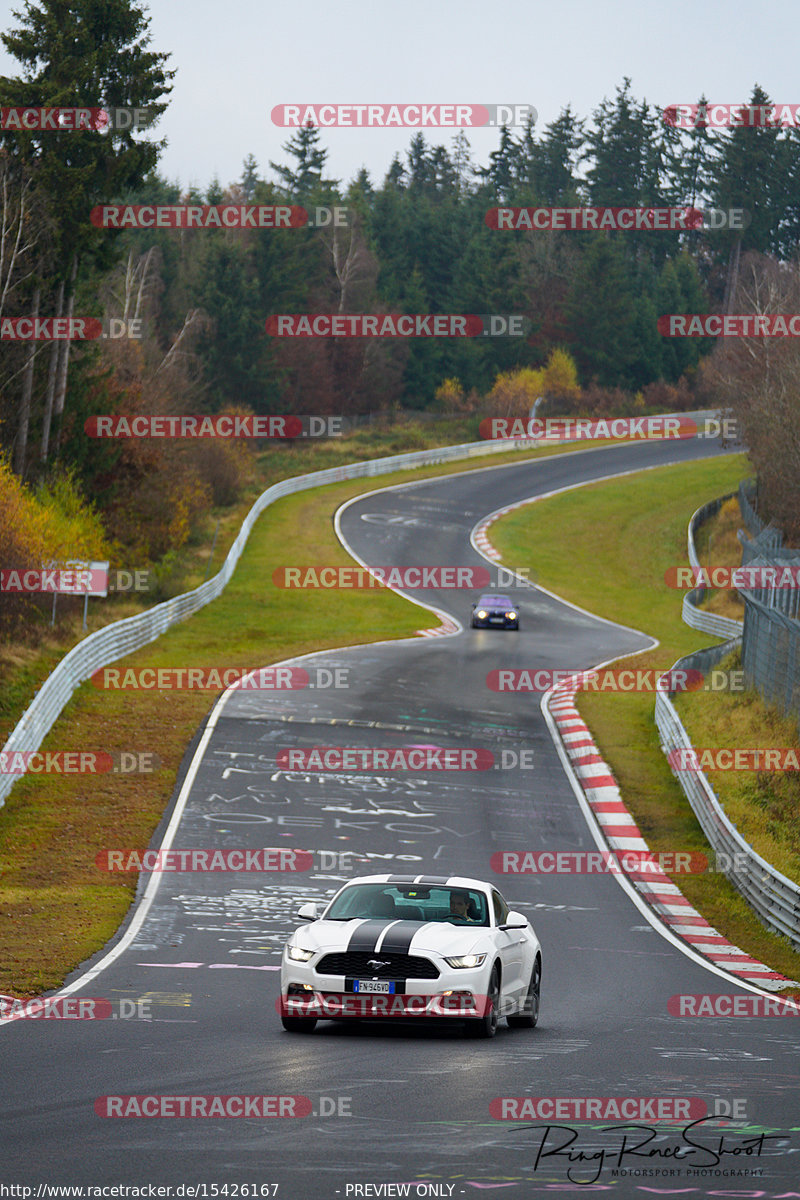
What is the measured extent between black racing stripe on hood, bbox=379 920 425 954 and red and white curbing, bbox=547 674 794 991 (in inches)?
250

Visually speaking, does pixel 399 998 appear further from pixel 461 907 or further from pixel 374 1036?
pixel 461 907

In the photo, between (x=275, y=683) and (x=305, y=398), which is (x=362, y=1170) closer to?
(x=275, y=683)

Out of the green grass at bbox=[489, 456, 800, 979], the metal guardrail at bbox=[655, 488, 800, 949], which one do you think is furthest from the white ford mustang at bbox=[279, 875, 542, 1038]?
the metal guardrail at bbox=[655, 488, 800, 949]

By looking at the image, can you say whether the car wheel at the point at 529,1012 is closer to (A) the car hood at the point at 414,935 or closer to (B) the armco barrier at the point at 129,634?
(A) the car hood at the point at 414,935

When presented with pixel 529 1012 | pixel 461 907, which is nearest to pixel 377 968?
pixel 461 907

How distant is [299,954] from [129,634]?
3126cm

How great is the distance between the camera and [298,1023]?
39.2ft

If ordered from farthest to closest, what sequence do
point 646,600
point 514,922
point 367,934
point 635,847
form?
point 646,600 → point 635,847 → point 514,922 → point 367,934

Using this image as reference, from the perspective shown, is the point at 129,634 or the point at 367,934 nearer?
the point at 367,934

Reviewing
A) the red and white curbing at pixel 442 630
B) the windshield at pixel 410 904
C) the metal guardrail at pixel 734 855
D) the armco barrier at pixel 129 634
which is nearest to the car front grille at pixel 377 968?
the windshield at pixel 410 904

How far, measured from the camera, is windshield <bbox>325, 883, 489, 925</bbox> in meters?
12.8

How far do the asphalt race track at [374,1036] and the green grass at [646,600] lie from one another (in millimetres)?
1602

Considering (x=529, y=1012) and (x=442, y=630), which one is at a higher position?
(x=529, y=1012)

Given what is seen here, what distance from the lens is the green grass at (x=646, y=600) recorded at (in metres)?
23.9
